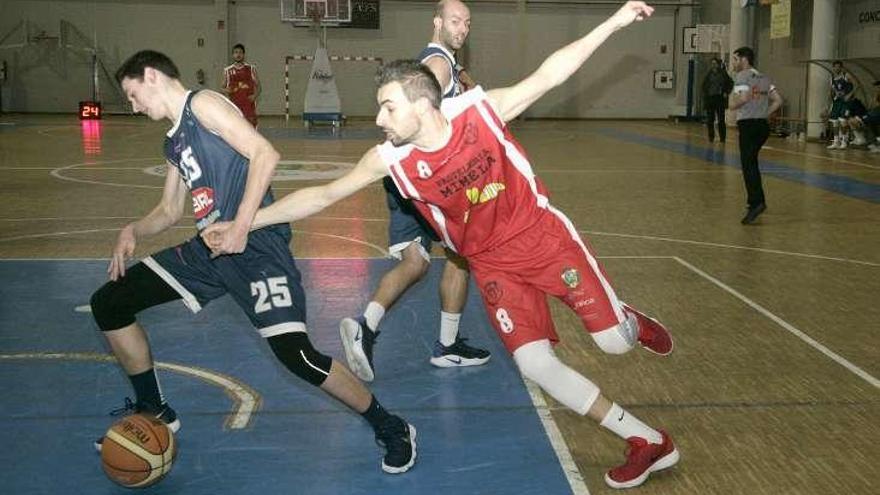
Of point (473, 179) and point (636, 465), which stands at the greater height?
point (473, 179)

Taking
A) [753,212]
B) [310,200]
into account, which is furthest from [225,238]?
[753,212]

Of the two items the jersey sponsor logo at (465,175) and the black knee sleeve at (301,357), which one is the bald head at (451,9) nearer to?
the jersey sponsor logo at (465,175)

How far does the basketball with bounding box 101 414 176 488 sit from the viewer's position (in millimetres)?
4375

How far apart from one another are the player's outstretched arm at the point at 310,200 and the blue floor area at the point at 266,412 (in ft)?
3.69

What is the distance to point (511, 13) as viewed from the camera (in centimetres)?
3856

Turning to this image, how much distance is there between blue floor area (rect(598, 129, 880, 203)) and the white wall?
34.0 feet

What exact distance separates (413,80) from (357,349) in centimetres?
232

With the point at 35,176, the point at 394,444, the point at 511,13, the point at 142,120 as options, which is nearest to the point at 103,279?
the point at 394,444

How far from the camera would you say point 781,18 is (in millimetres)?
27531

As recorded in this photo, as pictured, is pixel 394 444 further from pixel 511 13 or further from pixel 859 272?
pixel 511 13

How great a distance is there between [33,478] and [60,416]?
2.88ft

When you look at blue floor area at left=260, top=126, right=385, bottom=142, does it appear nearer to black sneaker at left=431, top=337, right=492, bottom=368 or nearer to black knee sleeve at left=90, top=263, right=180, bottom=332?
black sneaker at left=431, top=337, right=492, bottom=368

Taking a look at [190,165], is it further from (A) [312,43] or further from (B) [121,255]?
Result: (A) [312,43]

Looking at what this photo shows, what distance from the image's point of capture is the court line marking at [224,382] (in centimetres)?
537
